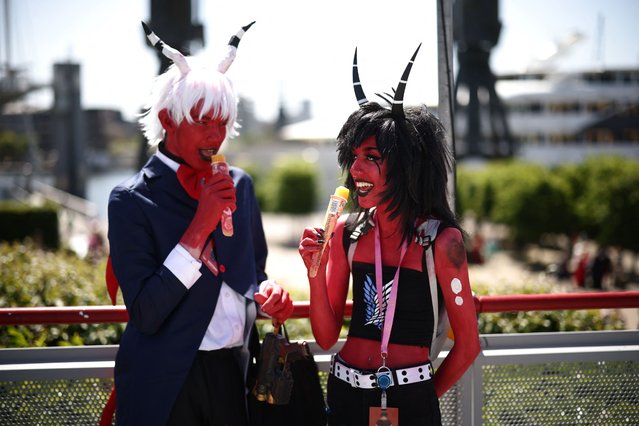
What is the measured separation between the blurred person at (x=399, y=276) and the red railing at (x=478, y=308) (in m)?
0.32

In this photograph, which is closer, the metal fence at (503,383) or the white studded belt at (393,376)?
the white studded belt at (393,376)

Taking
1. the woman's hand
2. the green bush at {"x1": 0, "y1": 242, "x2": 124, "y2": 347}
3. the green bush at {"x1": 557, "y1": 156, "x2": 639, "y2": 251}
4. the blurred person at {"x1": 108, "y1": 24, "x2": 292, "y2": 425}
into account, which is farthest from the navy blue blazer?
the green bush at {"x1": 557, "y1": 156, "x2": 639, "y2": 251}

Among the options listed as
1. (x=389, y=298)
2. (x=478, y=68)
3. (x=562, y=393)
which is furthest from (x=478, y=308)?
(x=478, y=68)

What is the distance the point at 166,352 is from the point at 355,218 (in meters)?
0.87

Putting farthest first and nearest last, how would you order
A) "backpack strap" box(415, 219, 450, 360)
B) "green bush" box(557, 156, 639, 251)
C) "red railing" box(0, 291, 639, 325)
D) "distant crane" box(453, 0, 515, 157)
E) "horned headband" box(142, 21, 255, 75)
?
"green bush" box(557, 156, 639, 251)
"distant crane" box(453, 0, 515, 157)
"red railing" box(0, 291, 639, 325)
"horned headband" box(142, 21, 255, 75)
"backpack strap" box(415, 219, 450, 360)

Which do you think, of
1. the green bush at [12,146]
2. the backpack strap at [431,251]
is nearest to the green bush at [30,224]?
the backpack strap at [431,251]

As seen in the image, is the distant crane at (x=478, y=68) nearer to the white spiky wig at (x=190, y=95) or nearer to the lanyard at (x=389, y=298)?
the white spiky wig at (x=190, y=95)

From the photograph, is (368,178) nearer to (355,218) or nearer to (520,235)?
(355,218)

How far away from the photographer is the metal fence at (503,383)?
9.15ft

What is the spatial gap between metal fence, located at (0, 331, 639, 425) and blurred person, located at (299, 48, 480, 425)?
21.8 inches

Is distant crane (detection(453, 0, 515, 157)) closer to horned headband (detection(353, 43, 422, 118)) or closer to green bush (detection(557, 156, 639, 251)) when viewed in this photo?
green bush (detection(557, 156, 639, 251))

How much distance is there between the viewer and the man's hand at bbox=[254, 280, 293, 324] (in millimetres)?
2369

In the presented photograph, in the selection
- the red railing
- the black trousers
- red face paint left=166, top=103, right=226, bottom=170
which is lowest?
the black trousers

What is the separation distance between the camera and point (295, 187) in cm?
4403
